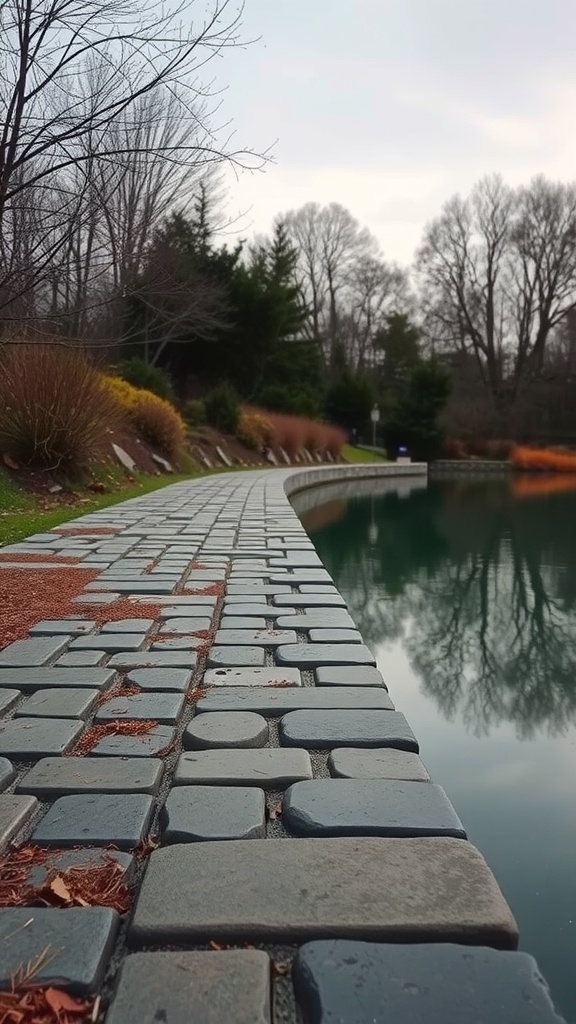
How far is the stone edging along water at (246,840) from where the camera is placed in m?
0.99

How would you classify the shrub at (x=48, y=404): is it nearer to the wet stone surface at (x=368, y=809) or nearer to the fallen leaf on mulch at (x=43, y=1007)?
the wet stone surface at (x=368, y=809)

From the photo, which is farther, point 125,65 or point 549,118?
point 549,118

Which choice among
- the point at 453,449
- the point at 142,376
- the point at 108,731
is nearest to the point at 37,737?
the point at 108,731

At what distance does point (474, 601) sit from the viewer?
6.16 meters

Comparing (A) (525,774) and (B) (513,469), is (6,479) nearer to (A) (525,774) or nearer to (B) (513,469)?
(A) (525,774)

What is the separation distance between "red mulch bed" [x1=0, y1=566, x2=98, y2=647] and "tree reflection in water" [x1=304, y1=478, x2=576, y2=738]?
1.79 metres

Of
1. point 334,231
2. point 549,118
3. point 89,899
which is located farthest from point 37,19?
point 334,231

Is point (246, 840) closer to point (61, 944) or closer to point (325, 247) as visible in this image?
point (61, 944)

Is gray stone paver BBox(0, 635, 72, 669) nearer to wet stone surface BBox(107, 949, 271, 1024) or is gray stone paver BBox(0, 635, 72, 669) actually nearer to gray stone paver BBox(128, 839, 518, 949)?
gray stone paver BBox(128, 839, 518, 949)

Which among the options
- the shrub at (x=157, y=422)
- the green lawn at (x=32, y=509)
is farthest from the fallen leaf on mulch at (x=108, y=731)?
the shrub at (x=157, y=422)

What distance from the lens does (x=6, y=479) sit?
8.46 m

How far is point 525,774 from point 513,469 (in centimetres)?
2828

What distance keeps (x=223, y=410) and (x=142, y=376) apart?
11.0 ft

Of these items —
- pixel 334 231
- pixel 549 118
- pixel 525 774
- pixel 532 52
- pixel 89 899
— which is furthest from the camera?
pixel 334 231
